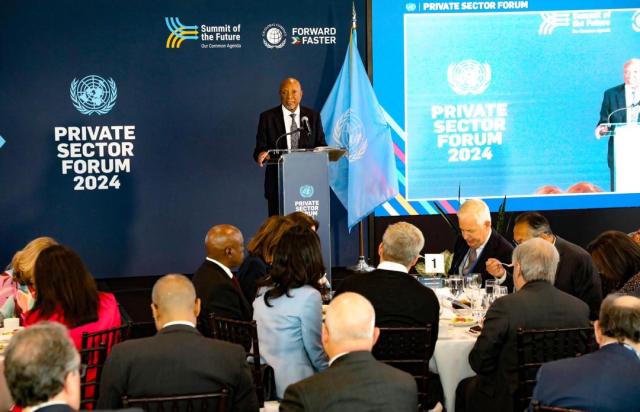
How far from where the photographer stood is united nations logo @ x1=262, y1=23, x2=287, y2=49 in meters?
9.48

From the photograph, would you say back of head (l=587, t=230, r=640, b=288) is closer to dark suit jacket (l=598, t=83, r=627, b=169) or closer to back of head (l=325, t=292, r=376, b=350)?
back of head (l=325, t=292, r=376, b=350)

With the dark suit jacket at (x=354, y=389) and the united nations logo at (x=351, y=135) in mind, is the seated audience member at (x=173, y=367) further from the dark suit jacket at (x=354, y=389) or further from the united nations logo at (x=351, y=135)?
the united nations logo at (x=351, y=135)

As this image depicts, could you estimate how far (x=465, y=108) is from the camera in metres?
→ 9.63

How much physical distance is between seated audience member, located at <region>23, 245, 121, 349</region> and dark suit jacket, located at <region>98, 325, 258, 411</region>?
86 cm

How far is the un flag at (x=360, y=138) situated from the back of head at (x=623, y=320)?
5.93 meters

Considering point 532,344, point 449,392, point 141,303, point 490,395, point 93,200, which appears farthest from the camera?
point 93,200

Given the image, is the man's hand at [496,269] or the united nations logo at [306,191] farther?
the united nations logo at [306,191]

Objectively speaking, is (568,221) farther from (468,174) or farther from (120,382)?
(120,382)

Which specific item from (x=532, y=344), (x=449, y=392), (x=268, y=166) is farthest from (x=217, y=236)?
(x=268, y=166)

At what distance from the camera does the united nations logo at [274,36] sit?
948 centimetres

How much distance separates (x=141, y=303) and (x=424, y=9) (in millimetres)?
4289

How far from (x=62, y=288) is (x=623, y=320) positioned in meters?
2.42

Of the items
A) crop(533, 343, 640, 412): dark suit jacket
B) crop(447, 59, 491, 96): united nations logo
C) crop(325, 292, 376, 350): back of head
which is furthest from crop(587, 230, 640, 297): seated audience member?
crop(447, 59, 491, 96): united nations logo

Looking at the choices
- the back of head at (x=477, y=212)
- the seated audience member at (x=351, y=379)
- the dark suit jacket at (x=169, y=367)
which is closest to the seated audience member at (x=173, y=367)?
the dark suit jacket at (x=169, y=367)
